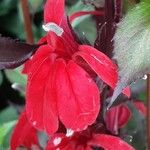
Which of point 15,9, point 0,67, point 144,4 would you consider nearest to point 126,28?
point 144,4

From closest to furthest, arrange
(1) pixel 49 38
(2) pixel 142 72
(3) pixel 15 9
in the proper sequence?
(2) pixel 142 72, (1) pixel 49 38, (3) pixel 15 9

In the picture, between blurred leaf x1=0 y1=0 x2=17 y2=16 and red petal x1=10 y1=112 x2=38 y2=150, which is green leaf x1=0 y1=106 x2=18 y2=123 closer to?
blurred leaf x1=0 y1=0 x2=17 y2=16

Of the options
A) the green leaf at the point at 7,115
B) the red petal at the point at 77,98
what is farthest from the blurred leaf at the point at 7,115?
the red petal at the point at 77,98

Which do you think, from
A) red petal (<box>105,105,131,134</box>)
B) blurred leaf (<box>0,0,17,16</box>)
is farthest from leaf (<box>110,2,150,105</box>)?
blurred leaf (<box>0,0,17,16</box>)

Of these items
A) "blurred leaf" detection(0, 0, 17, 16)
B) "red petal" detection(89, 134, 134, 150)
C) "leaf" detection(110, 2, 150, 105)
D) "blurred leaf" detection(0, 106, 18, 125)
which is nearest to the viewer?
"leaf" detection(110, 2, 150, 105)

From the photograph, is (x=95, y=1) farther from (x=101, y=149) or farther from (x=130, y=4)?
(x=101, y=149)

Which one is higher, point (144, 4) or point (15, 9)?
point (144, 4)

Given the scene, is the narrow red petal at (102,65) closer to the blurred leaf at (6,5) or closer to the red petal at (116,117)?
the red petal at (116,117)

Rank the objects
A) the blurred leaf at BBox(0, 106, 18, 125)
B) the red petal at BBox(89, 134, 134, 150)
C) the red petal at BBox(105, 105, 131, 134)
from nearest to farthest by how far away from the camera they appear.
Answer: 1. the red petal at BBox(89, 134, 134, 150)
2. the red petal at BBox(105, 105, 131, 134)
3. the blurred leaf at BBox(0, 106, 18, 125)
